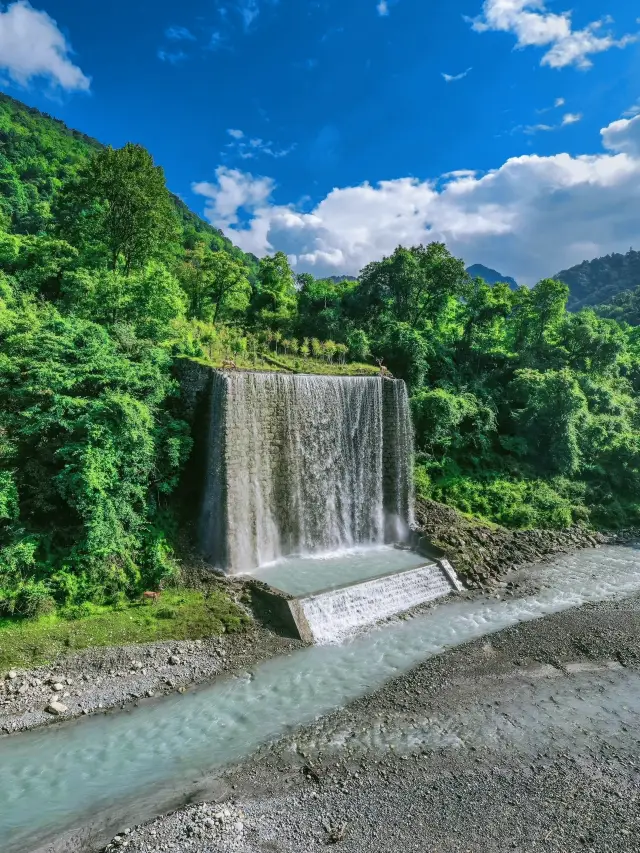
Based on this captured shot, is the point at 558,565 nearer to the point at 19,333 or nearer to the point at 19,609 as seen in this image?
the point at 19,609

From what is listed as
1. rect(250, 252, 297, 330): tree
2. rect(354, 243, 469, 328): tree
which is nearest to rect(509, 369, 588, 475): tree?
rect(354, 243, 469, 328): tree

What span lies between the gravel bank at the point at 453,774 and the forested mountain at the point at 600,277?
352 feet

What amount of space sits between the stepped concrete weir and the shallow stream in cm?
123

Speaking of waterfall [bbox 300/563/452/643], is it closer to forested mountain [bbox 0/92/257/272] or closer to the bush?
the bush

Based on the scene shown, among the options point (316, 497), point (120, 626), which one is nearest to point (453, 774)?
point (120, 626)

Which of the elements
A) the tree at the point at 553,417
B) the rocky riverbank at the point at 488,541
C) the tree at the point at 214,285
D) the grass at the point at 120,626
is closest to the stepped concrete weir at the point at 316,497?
the rocky riverbank at the point at 488,541

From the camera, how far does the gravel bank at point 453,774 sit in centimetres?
608

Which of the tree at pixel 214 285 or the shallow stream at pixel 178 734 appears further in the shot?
the tree at pixel 214 285

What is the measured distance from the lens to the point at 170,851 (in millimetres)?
5852

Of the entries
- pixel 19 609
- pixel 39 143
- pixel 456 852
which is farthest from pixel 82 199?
pixel 39 143

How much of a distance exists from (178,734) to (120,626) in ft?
10.5

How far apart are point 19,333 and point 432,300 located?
68.5 feet

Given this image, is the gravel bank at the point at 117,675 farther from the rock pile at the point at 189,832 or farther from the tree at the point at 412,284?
the tree at the point at 412,284

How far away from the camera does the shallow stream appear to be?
6691 millimetres
